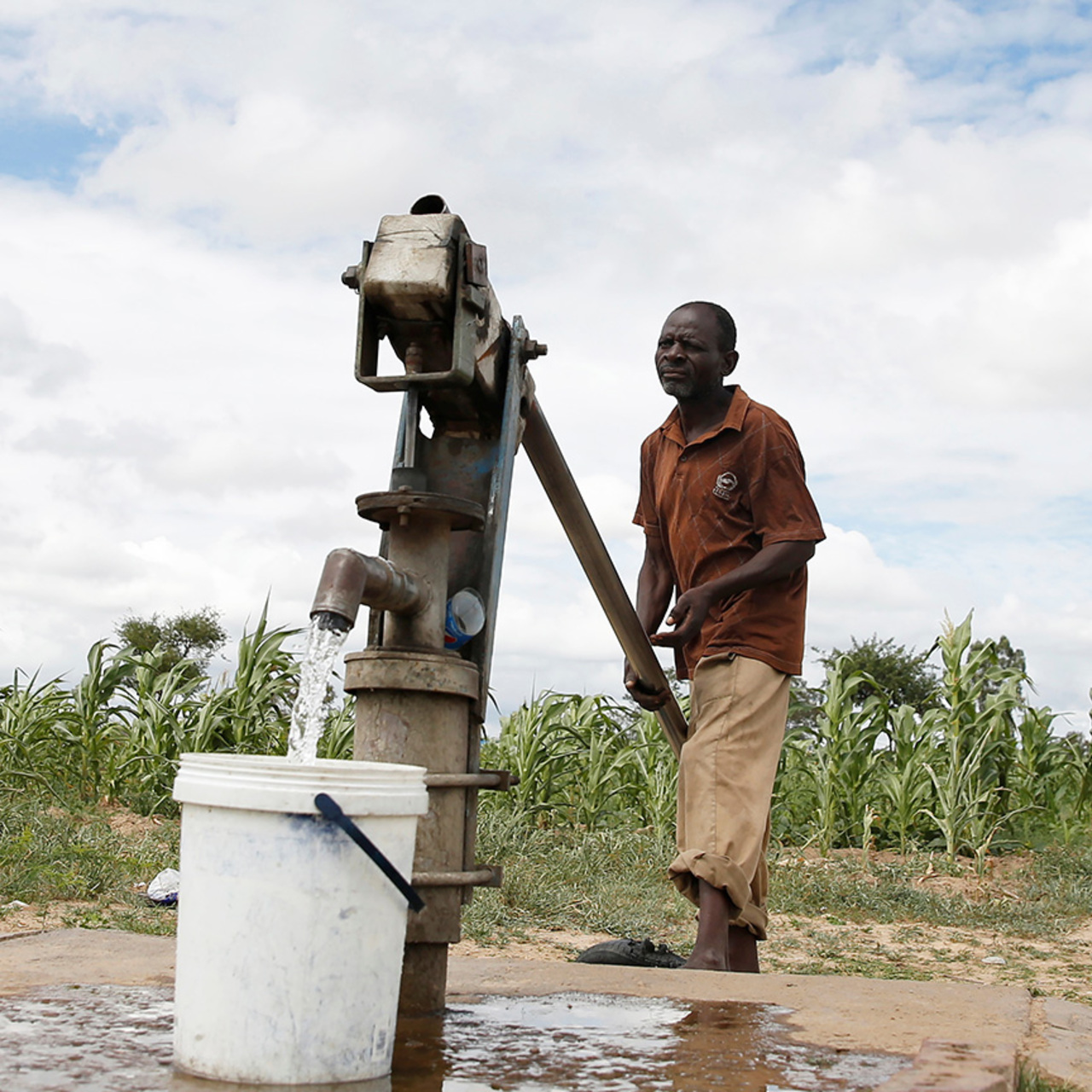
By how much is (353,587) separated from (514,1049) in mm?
692

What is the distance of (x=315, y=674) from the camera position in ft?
5.91

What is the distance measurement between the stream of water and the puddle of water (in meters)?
0.44

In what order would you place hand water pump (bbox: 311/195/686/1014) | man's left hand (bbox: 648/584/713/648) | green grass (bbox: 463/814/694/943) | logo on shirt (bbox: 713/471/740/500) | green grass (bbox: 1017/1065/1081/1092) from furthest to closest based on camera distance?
green grass (bbox: 463/814/694/943), logo on shirt (bbox: 713/471/740/500), man's left hand (bbox: 648/584/713/648), hand water pump (bbox: 311/195/686/1014), green grass (bbox: 1017/1065/1081/1092)

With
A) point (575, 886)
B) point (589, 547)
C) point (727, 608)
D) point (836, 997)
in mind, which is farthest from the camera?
point (575, 886)

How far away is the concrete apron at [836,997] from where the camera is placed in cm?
179

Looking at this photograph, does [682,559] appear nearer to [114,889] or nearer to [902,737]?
[114,889]

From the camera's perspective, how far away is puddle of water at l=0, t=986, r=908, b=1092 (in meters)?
1.61

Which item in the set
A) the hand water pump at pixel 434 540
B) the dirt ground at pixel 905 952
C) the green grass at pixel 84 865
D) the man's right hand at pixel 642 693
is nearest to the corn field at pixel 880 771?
the dirt ground at pixel 905 952

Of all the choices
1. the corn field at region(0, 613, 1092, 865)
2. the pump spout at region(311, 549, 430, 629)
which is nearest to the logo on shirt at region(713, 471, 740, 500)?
the pump spout at region(311, 549, 430, 629)

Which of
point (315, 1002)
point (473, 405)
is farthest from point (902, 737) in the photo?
point (315, 1002)

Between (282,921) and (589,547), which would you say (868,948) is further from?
(282,921)

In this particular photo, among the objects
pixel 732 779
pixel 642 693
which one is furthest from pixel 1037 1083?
pixel 642 693

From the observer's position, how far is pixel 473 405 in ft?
7.77

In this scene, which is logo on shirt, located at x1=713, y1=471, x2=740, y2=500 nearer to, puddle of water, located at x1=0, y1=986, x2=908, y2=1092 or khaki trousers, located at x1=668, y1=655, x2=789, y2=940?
khaki trousers, located at x1=668, y1=655, x2=789, y2=940
